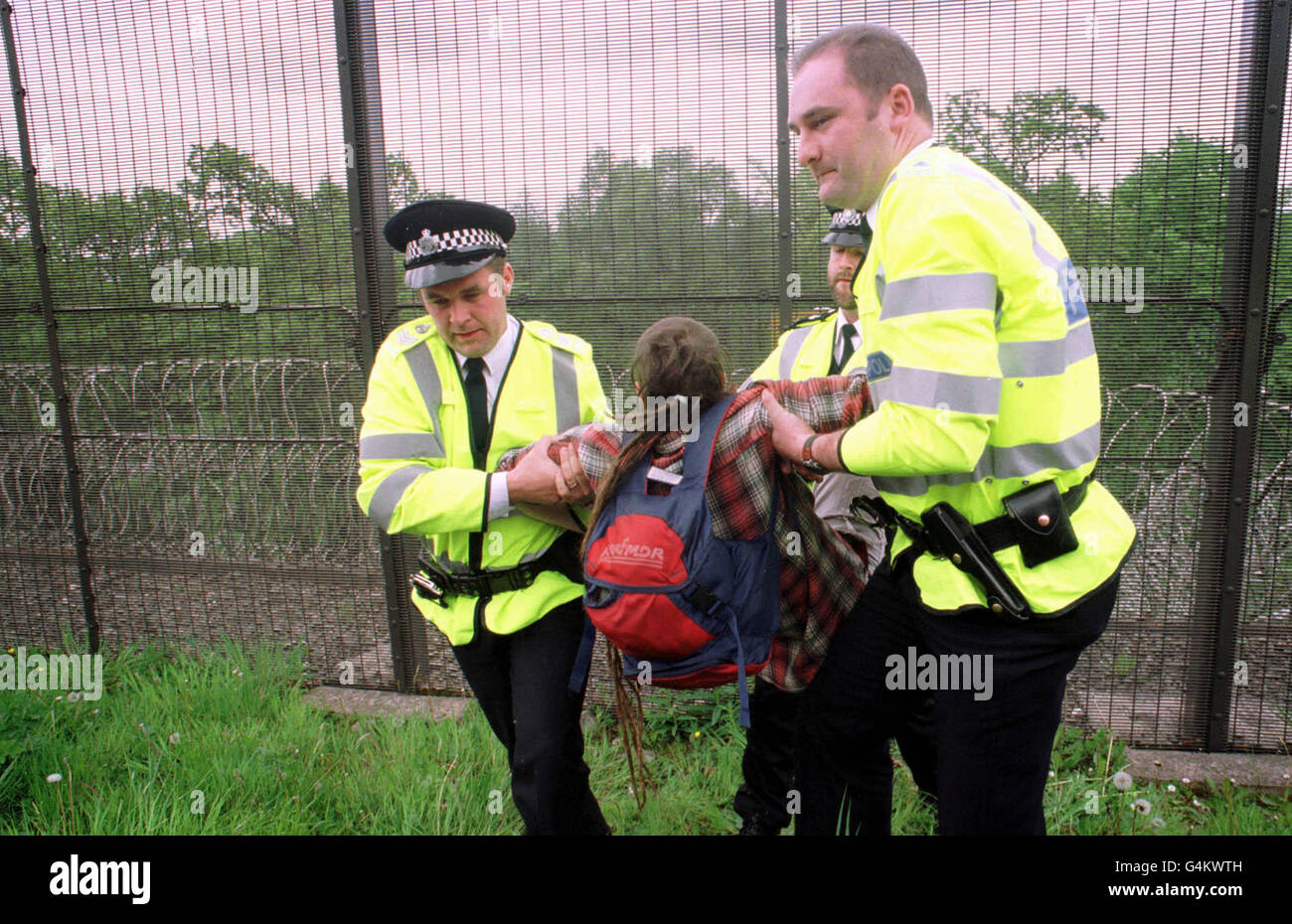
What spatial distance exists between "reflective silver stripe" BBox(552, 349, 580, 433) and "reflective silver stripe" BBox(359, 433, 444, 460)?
409 millimetres

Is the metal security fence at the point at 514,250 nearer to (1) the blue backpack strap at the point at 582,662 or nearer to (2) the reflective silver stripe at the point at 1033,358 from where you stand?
(1) the blue backpack strap at the point at 582,662

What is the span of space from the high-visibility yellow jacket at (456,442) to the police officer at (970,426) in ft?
2.80

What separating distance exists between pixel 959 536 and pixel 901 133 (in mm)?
946

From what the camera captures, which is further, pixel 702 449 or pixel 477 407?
pixel 477 407

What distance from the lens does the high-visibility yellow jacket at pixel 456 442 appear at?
2.50m

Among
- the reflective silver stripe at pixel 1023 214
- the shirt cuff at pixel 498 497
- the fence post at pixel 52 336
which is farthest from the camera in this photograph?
the fence post at pixel 52 336

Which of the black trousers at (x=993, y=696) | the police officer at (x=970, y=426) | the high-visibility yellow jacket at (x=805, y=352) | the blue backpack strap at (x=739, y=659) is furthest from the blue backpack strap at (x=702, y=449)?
the high-visibility yellow jacket at (x=805, y=352)

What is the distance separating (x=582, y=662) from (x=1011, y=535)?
1.24 meters

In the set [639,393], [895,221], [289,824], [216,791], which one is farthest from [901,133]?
[216,791]

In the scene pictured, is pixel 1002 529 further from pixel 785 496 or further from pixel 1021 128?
pixel 1021 128

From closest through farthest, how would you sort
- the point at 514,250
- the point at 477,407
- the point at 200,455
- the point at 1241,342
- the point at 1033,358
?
the point at 1033,358, the point at 477,407, the point at 1241,342, the point at 514,250, the point at 200,455

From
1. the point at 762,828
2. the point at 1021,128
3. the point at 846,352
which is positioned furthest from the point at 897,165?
the point at 762,828

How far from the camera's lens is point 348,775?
3340mm
